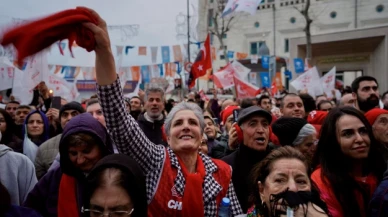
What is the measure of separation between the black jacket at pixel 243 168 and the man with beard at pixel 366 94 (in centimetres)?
229

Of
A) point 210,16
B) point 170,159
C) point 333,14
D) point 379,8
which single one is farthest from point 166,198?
point 210,16

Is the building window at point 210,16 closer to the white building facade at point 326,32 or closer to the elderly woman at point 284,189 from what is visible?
the white building facade at point 326,32

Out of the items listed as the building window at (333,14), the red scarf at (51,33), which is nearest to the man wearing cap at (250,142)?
the red scarf at (51,33)

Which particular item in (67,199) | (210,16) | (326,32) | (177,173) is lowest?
(67,199)

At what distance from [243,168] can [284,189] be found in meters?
1.33

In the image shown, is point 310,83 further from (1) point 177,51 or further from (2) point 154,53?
(2) point 154,53

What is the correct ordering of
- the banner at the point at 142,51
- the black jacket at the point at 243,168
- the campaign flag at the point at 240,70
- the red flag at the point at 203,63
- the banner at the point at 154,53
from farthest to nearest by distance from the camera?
the banner at the point at 154,53 → the banner at the point at 142,51 → the red flag at the point at 203,63 → the campaign flag at the point at 240,70 → the black jacket at the point at 243,168

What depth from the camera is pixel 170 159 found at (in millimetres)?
2678

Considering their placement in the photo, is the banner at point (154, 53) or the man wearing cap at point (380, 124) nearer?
the man wearing cap at point (380, 124)

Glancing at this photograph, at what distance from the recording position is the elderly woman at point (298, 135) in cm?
380

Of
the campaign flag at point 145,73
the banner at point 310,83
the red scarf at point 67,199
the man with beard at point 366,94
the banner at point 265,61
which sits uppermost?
the banner at point 265,61

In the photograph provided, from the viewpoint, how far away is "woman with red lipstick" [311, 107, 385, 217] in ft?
8.31

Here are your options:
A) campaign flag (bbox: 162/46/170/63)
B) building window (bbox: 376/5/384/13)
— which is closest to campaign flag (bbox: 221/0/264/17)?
campaign flag (bbox: 162/46/170/63)

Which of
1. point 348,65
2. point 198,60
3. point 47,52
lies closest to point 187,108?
point 47,52
